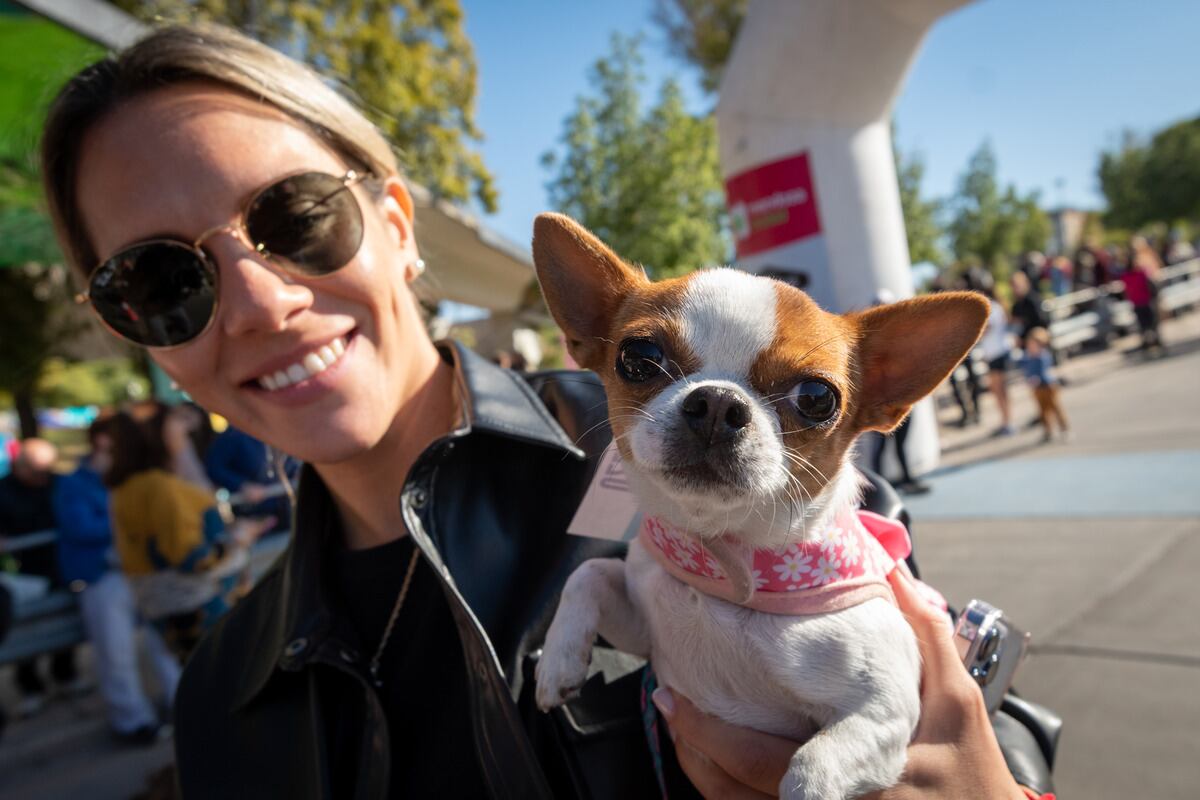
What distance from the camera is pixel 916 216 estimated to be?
2412 cm

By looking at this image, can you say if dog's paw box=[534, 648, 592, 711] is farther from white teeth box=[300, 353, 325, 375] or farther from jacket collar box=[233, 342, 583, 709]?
white teeth box=[300, 353, 325, 375]

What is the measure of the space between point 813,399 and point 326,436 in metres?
1.02

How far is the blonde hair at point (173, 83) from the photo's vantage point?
1.62m

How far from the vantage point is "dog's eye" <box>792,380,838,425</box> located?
1.28 m

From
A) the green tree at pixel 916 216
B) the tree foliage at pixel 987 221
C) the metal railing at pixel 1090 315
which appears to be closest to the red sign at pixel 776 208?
the metal railing at pixel 1090 315

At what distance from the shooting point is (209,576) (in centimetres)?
501

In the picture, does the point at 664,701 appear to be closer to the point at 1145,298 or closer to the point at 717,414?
the point at 717,414

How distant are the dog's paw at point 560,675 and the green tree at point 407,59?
11.7 metres

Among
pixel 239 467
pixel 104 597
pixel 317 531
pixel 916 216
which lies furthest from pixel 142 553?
pixel 916 216

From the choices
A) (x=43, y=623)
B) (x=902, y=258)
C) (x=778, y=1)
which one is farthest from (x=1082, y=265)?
(x=43, y=623)

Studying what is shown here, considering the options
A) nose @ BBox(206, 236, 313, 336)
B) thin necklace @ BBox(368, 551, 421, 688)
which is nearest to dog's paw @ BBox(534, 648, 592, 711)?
thin necklace @ BBox(368, 551, 421, 688)

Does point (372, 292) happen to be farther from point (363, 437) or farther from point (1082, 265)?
point (1082, 265)

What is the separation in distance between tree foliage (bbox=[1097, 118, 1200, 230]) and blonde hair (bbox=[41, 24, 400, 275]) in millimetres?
61964

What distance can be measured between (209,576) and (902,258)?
6.45m
